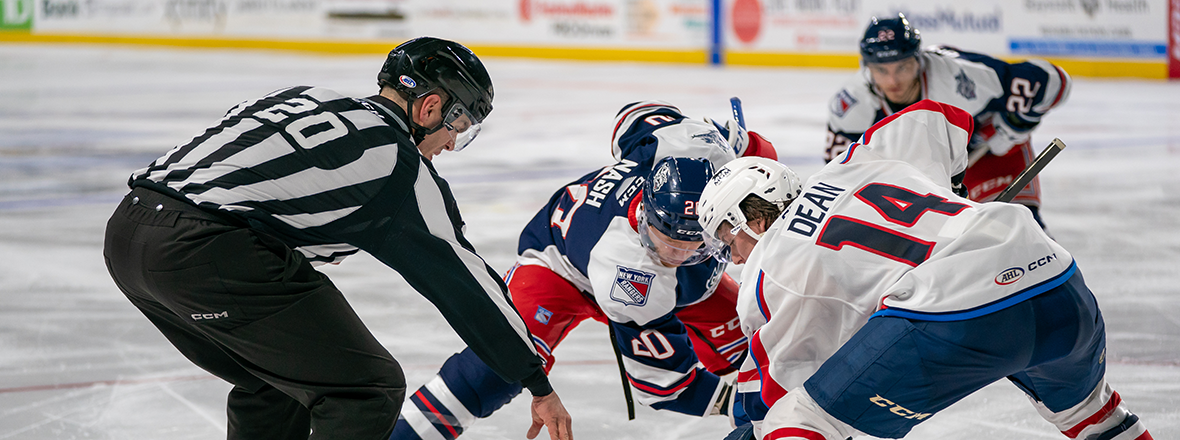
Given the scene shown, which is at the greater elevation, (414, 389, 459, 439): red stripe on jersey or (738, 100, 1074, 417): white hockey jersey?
(738, 100, 1074, 417): white hockey jersey

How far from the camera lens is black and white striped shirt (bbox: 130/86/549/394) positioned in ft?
6.81

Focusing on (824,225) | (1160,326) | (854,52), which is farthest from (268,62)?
(824,225)

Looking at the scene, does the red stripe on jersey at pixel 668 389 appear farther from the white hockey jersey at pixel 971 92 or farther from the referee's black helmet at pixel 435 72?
the white hockey jersey at pixel 971 92

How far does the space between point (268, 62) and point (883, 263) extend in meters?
13.8

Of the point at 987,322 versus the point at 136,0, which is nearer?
the point at 987,322

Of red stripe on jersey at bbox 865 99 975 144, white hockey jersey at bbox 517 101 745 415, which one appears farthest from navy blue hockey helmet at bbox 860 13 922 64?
red stripe on jersey at bbox 865 99 975 144

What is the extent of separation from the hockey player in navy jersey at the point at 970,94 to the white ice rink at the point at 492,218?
69 cm

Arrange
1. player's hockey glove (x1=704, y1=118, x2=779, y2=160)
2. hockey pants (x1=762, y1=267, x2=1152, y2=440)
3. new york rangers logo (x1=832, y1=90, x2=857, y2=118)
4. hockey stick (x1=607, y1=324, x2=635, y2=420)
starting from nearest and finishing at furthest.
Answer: hockey pants (x1=762, y1=267, x2=1152, y2=440) < hockey stick (x1=607, y1=324, x2=635, y2=420) < player's hockey glove (x1=704, y1=118, x2=779, y2=160) < new york rangers logo (x1=832, y1=90, x2=857, y2=118)

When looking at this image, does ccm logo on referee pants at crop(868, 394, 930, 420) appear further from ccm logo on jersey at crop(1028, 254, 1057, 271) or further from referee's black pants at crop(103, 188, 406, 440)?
referee's black pants at crop(103, 188, 406, 440)

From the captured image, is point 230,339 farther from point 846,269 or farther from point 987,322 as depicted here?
point 987,322

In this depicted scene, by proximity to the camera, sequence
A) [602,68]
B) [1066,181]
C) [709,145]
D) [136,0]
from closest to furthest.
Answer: [709,145] → [1066,181] → [602,68] → [136,0]

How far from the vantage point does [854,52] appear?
13016 mm

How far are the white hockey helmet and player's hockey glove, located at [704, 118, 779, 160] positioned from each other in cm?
88

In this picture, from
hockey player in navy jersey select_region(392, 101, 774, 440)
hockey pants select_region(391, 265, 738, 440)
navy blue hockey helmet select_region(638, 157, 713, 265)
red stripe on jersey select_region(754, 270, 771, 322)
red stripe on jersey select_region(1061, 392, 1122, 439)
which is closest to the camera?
red stripe on jersey select_region(754, 270, 771, 322)
